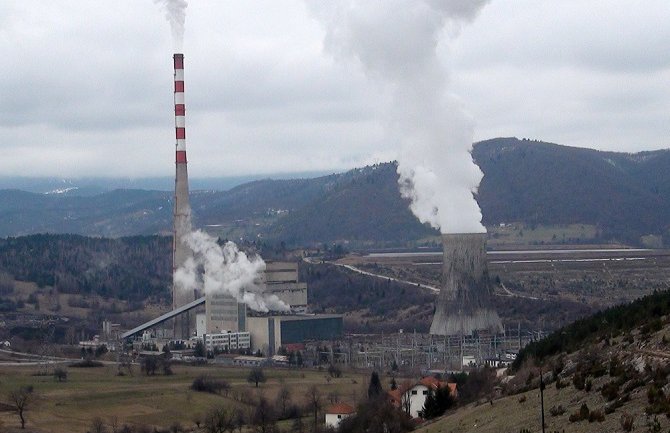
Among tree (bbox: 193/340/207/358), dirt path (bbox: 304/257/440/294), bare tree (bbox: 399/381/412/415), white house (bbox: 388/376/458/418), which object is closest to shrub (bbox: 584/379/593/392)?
bare tree (bbox: 399/381/412/415)

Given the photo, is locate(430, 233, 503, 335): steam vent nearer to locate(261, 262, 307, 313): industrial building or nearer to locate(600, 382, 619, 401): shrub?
locate(261, 262, 307, 313): industrial building

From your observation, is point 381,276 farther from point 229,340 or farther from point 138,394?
point 138,394

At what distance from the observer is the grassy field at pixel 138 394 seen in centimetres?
6178

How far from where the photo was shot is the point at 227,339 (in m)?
99.2

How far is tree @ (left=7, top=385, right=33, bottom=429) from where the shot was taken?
6075cm

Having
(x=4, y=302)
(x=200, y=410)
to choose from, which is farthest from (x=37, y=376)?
(x=4, y=302)

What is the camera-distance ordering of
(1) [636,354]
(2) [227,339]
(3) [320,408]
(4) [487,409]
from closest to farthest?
(1) [636,354]
(4) [487,409]
(3) [320,408]
(2) [227,339]

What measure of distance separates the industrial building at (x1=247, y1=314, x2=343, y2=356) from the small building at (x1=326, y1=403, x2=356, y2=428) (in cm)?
4288

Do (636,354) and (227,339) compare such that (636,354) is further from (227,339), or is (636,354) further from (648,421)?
(227,339)

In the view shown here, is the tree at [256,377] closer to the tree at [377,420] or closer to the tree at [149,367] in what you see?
the tree at [149,367]

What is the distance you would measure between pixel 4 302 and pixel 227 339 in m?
31.2

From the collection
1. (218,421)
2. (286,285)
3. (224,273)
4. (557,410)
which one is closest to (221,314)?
(224,273)

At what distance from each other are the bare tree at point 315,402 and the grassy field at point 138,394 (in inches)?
18.6

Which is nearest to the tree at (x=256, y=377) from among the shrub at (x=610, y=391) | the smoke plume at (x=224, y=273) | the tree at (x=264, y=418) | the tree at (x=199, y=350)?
the tree at (x=264, y=418)
